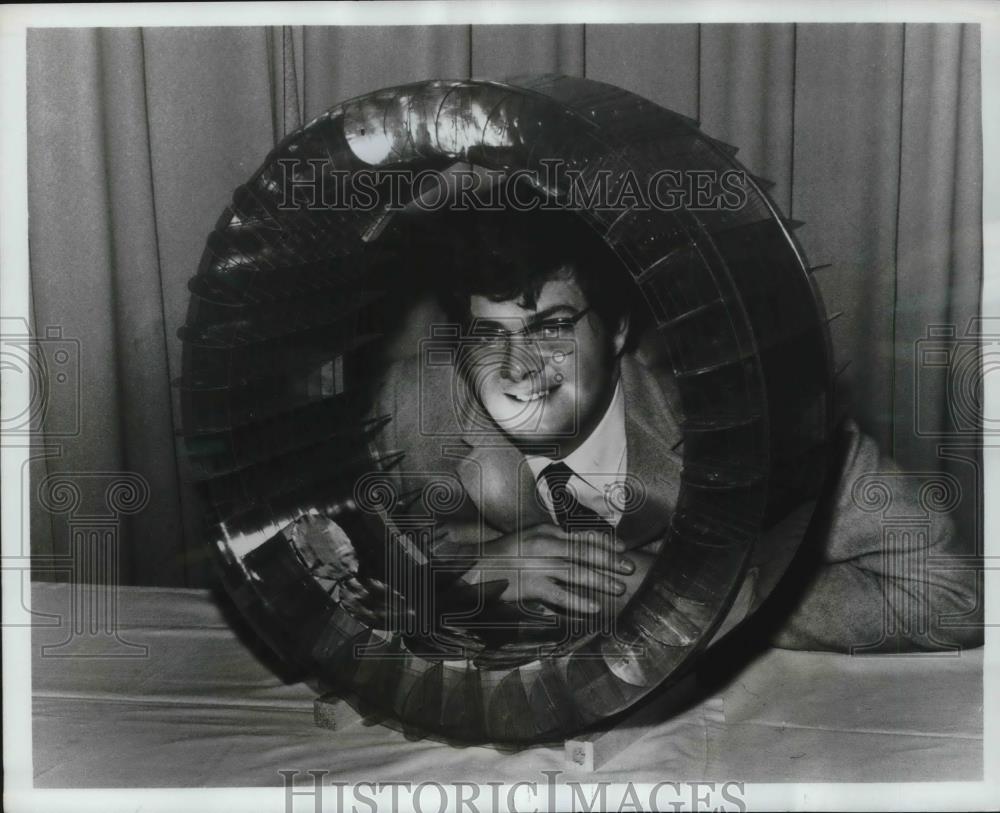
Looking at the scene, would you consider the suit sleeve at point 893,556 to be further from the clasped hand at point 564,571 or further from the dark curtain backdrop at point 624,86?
the clasped hand at point 564,571

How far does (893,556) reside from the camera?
1.69 metres

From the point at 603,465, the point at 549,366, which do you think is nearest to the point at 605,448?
the point at 603,465

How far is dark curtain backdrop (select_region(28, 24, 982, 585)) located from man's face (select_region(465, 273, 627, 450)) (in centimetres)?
37

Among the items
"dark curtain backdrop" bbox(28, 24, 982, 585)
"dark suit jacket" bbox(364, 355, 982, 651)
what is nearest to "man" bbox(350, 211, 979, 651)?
"dark suit jacket" bbox(364, 355, 982, 651)

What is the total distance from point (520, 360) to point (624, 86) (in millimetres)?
489

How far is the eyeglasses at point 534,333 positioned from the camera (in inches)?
69.6

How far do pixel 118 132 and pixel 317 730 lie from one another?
109 centimetres

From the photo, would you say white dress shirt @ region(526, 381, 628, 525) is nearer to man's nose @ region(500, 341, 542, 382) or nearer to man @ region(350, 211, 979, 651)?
man @ region(350, 211, 979, 651)

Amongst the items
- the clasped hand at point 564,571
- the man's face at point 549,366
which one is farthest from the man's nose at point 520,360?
the clasped hand at point 564,571

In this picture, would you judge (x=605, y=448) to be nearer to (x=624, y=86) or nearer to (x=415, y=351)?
(x=415, y=351)

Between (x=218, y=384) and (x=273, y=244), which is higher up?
(x=273, y=244)

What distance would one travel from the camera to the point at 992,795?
1.65 meters

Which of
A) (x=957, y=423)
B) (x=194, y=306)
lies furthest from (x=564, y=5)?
(x=957, y=423)

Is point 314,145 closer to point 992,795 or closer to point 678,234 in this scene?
point 678,234
